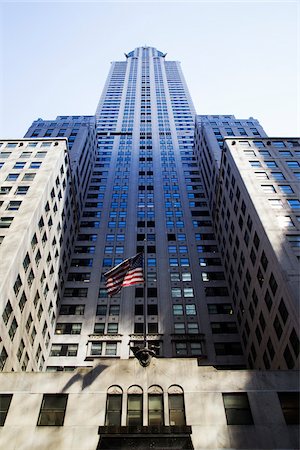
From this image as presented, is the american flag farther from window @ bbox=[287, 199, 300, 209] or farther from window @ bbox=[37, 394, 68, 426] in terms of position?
window @ bbox=[287, 199, 300, 209]

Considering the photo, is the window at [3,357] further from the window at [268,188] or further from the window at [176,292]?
the window at [268,188]

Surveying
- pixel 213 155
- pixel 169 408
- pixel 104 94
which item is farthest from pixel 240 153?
pixel 104 94

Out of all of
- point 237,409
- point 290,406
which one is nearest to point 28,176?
point 237,409

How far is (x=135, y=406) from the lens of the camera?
25.0 m

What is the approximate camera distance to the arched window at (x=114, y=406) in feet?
79.3

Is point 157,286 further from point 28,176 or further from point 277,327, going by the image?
point 28,176

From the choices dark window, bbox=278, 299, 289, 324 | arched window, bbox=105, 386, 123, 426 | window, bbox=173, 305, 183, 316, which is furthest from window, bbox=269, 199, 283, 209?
arched window, bbox=105, 386, 123, 426

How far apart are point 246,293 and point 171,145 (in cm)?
5962

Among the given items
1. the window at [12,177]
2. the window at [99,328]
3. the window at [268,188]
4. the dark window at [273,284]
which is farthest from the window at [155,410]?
the window at [12,177]

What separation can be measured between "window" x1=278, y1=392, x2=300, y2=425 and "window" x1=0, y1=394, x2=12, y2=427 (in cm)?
1904

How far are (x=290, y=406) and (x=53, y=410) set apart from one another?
16.4 metres

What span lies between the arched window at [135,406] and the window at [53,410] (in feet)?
14.8

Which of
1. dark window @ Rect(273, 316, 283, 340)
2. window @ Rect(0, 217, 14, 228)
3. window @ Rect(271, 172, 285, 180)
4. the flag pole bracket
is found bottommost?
the flag pole bracket

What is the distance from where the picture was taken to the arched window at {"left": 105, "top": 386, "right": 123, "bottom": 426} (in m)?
24.2
